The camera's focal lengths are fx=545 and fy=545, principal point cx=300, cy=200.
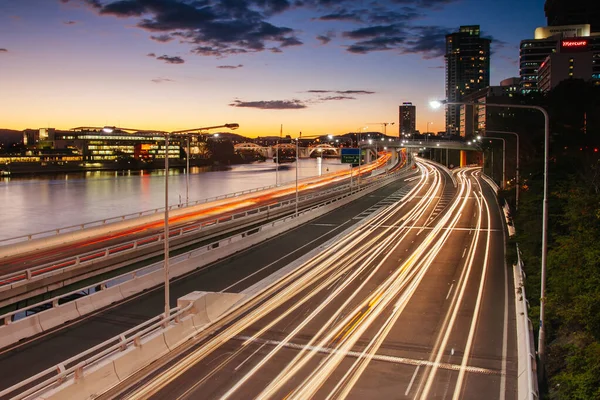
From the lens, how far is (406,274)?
100.0 feet

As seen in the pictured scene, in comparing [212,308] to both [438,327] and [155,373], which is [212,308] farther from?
[438,327]

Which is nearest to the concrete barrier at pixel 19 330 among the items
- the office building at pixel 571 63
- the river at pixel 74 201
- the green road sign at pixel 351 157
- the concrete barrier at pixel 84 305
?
the concrete barrier at pixel 84 305

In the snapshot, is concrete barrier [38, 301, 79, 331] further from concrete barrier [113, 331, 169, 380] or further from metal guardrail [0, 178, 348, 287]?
concrete barrier [113, 331, 169, 380]

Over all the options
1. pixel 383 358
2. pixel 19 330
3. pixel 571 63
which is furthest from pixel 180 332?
pixel 571 63

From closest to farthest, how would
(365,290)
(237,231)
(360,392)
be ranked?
(360,392) < (365,290) < (237,231)

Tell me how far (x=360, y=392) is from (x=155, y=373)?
631 cm

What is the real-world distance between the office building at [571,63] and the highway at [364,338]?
448ft

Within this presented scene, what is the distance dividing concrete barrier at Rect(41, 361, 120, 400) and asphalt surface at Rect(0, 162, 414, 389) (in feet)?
12.0

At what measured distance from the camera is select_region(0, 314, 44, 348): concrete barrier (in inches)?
768

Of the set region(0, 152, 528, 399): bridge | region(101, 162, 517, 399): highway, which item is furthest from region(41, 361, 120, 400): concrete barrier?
region(101, 162, 517, 399): highway

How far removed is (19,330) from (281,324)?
971cm

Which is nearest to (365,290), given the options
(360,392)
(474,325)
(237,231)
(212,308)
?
(474,325)

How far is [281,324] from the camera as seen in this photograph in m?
21.4

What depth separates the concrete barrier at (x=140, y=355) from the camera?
16.3m
